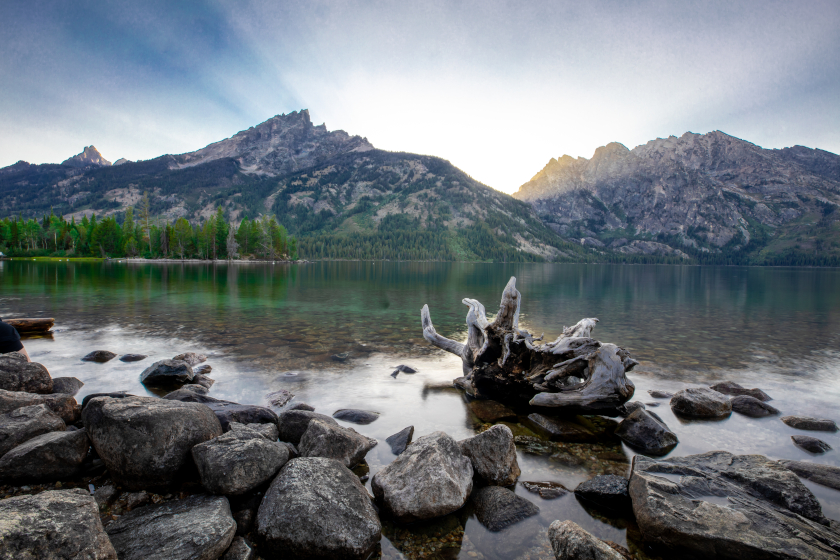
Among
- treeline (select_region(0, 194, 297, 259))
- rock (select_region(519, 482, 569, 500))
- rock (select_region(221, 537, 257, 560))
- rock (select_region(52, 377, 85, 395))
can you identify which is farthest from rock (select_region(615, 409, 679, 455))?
treeline (select_region(0, 194, 297, 259))

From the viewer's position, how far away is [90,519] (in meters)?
4.69

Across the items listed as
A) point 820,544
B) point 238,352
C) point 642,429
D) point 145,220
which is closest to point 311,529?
point 820,544

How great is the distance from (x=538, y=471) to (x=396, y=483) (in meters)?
3.59

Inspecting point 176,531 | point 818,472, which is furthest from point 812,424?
point 176,531

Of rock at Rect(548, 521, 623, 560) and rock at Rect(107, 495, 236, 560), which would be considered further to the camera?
rock at Rect(548, 521, 623, 560)

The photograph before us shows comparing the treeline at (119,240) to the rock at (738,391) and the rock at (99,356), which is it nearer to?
the rock at (99,356)

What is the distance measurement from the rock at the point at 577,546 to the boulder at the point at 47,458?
8.58 m

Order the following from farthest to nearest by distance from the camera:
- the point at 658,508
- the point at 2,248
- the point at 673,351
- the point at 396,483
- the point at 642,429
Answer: the point at 2,248 < the point at 673,351 < the point at 642,429 < the point at 396,483 < the point at 658,508

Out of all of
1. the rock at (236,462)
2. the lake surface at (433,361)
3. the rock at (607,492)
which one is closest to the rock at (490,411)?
the lake surface at (433,361)

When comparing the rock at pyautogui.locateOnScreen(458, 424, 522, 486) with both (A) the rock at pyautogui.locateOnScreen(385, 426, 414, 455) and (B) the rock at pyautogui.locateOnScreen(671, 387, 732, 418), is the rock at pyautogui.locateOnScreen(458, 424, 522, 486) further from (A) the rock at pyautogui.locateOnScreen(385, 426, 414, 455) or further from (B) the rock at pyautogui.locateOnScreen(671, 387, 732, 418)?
(B) the rock at pyautogui.locateOnScreen(671, 387, 732, 418)

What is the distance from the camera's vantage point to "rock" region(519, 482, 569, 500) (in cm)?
776

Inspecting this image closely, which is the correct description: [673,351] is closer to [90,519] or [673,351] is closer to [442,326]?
[442,326]

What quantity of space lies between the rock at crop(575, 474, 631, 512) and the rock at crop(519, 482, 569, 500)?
32cm

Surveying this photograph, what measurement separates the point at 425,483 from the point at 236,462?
334cm
